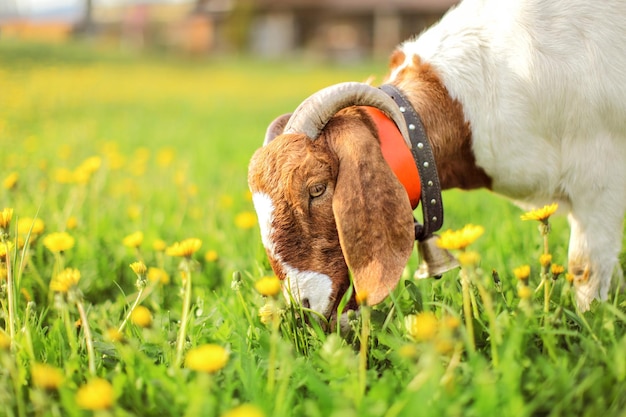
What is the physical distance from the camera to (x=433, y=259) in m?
2.77

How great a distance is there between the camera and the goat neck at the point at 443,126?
282 centimetres

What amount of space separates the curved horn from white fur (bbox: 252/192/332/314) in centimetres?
30

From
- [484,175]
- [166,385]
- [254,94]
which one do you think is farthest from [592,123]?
[254,94]

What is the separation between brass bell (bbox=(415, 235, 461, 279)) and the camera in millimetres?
2725

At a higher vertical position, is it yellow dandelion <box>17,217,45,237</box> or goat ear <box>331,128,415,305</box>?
goat ear <box>331,128,415,305</box>

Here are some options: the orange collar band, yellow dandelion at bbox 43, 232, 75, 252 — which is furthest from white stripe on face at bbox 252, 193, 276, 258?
Answer: yellow dandelion at bbox 43, 232, 75, 252

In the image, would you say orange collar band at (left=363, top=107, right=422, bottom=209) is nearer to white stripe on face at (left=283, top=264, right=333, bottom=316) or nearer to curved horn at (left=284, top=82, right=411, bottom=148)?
curved horn at (left=284, top=82, right=411, bottom=148)

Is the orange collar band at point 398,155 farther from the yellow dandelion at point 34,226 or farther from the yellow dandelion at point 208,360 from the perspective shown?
the yellow dandelion at point 34,226

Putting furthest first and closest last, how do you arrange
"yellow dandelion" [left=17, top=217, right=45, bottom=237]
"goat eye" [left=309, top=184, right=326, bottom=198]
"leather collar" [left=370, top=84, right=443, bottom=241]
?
"yellow dandelion" [left=17, top=217, right=45, bottom=237] → "leather collar" [left=370, top=84, right=443, bottom=241] → "goat eye" [left=309, top=184, right=326, bottom=198]

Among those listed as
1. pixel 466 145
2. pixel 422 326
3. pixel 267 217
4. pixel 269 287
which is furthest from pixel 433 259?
pixel 422 326

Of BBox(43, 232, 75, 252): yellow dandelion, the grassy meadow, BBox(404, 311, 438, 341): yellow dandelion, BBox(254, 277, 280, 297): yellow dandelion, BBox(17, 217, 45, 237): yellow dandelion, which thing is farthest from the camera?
BBox(17, 217, 45, 237): yellow dandelion

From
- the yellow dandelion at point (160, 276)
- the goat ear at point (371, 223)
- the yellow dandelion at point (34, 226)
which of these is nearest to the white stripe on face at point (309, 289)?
the goat ear at point (371, 223)

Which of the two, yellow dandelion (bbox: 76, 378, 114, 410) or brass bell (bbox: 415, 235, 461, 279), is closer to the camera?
yellow dandelion (bbox: 76, 378, 114, 410)

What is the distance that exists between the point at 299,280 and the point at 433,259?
0.66 m
